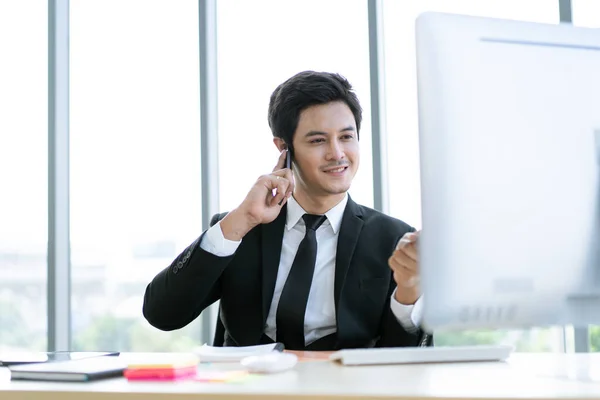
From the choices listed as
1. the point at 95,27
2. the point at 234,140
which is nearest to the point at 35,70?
the point at 95,27

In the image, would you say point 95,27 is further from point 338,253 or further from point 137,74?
point 338,253

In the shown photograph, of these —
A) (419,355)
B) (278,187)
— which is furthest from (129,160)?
(419,355)

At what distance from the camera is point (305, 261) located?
6.51ft

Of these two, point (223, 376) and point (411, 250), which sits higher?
point (411, 250)

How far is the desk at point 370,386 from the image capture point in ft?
2.78

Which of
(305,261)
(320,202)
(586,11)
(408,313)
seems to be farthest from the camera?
(586,11)

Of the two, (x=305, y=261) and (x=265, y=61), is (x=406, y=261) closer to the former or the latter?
(x=305, y=261)

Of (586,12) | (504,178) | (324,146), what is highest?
(586,12)

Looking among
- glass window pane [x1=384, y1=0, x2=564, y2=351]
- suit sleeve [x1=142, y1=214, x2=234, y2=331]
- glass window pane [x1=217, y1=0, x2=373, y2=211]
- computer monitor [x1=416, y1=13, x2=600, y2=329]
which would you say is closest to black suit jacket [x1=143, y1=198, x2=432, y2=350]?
suit sleeve [x1=142, y1=214, x2=234, y2=331]

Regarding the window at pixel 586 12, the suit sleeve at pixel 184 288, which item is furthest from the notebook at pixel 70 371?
the window at pixel 586 12

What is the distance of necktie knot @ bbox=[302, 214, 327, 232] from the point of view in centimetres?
207

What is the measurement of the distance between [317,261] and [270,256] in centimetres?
14

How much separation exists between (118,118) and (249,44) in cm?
76

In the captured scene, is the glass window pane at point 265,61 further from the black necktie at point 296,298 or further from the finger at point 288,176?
the black necktie at point 296,298
